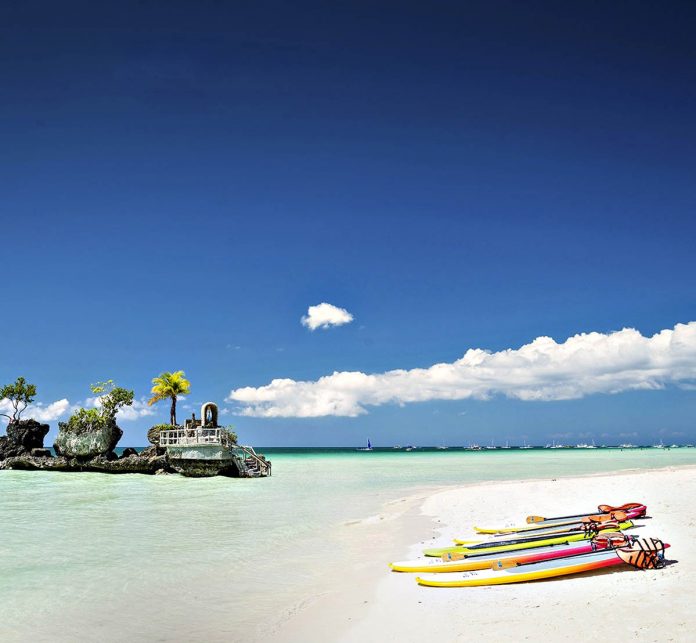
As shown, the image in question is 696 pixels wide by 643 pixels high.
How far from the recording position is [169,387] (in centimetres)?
6078

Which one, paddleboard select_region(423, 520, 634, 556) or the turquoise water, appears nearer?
the turquoise water

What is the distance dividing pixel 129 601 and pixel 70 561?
15.6 feet

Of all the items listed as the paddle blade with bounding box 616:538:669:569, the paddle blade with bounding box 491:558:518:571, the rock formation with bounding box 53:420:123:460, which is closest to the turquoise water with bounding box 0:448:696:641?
the paddle blade with bounding box 491:558:518:571

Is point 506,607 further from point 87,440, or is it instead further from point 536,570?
point 87,440

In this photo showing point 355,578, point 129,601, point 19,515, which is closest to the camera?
point 129,601

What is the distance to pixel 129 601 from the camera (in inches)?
419

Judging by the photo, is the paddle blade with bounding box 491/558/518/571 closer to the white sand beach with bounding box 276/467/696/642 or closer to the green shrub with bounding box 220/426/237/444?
the white sand beach with bounding box 276/467/696/642

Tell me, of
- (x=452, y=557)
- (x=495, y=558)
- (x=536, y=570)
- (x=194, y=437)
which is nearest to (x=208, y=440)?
(x=194, y=437)

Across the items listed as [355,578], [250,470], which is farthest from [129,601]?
[250,470]

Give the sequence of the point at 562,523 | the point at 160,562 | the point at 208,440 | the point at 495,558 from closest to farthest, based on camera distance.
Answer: the point at 495,558 < the point at 160,562 < the point at 562,523 < the point at 208,440

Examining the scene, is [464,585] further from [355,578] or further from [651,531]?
[651,531]

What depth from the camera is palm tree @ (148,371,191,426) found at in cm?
6066

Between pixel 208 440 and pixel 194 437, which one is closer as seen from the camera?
pixel 208 440

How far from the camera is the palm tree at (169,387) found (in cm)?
6066
